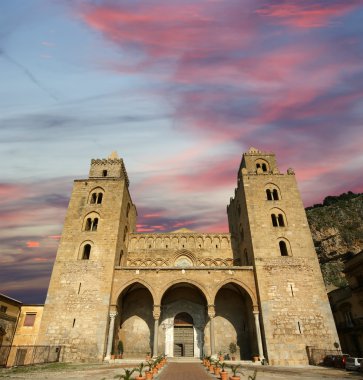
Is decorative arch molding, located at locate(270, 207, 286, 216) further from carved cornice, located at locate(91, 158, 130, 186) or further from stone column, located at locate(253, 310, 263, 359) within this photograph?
carved cornice, located at locate(91, 158, 130, 186)

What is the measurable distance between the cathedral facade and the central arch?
Result: 0.28 feet

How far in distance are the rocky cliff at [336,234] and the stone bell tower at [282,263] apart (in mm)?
24631

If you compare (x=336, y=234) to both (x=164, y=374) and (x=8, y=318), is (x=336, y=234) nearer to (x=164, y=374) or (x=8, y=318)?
(x=164, y=374)

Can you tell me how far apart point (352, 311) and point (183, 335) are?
1794cm

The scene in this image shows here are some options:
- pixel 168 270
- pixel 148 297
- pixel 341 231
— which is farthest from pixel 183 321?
pixel 341 231

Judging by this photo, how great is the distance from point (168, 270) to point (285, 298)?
1019 centimetres

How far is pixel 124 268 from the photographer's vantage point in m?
23.5

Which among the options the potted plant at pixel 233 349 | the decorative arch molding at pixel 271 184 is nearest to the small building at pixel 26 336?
the potted plant at pixel 233 349

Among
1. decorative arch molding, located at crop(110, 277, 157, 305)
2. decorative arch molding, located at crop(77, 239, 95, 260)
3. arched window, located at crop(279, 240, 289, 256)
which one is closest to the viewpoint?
decorative arch molding, located at crop(110, 277, 157, 305)

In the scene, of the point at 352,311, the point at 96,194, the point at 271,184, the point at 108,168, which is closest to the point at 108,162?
the point at 108,168

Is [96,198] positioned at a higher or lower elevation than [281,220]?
higher

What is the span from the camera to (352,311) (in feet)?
89.7

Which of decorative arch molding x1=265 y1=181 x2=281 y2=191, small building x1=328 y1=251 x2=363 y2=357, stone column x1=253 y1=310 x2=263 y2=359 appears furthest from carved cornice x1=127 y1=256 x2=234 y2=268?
small building x1=328 y1=251 x2=363 y2=357

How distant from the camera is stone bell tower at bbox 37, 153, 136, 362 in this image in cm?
2052
